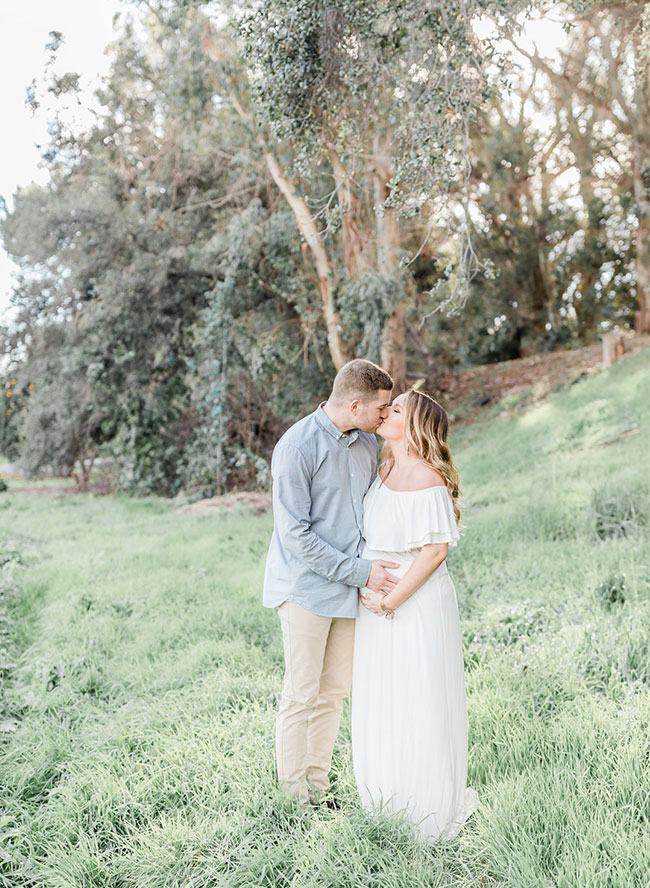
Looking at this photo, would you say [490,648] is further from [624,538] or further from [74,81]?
[74,81]

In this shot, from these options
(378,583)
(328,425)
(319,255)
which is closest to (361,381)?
(328,425)

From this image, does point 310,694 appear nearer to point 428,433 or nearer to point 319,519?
point 319,519

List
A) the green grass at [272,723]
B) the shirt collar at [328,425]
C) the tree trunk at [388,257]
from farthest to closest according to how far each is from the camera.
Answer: the tree trunk at [388,257]
the shirt collar at [328,425]
the green grass at [272,723]

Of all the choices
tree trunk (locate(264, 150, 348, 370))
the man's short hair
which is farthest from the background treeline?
the man's short hair

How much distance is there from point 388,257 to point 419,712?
1008cm

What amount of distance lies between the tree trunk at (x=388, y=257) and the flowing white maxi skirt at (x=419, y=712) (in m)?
9.01

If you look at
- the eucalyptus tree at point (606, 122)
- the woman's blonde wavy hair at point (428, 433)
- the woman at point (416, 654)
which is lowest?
the woman at point (416, 654)

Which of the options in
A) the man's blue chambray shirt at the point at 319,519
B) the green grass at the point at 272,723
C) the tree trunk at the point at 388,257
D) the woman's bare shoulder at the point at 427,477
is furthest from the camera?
the tree trunk at the point at 388,257

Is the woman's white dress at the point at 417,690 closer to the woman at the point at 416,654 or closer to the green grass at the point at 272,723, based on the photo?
the woman at the point at 416,654

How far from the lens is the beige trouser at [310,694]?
308cm

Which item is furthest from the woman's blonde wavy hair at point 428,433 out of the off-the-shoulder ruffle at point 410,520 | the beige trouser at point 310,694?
the beige trouser at point 310,694

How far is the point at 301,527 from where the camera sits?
9.90 ft

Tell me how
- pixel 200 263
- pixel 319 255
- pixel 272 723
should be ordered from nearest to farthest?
pixel 272 723
pixel 319 255
pixel 200 263

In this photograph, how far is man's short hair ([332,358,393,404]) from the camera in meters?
3.03
